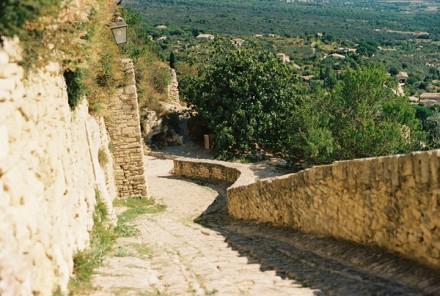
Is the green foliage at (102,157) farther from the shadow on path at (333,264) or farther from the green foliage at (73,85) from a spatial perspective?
the green foliage at (73,85)

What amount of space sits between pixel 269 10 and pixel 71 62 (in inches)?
7688

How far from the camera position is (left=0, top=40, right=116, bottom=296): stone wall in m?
3.77

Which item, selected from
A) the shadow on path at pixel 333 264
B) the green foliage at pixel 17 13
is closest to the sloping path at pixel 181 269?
the shadow on path at pixel 333 264

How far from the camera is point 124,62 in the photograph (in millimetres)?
13742

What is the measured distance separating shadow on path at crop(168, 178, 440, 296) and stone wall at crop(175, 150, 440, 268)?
16 cm

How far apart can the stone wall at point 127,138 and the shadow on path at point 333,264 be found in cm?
538

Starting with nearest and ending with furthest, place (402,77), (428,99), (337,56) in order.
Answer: (428,99), (402,77), (337,56)

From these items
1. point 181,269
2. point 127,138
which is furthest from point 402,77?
point 181,269

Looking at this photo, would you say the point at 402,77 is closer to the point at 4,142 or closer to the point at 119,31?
the point at 119,31

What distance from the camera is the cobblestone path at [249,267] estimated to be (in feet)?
17.7

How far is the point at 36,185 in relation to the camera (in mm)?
4500

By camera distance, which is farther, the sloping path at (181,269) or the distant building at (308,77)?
the distant building at (308,77)

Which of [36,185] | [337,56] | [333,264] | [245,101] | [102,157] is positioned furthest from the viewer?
[337,56]

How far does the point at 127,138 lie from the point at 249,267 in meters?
8.34
